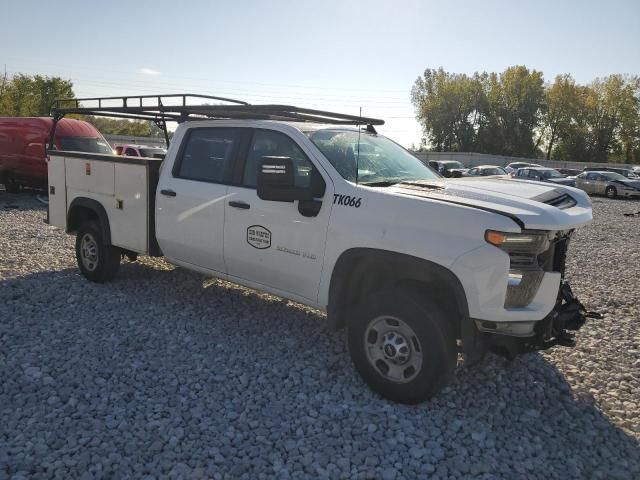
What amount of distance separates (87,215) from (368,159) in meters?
3.96

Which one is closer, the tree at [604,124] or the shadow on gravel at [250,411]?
the shadow on gravel at [250,411]

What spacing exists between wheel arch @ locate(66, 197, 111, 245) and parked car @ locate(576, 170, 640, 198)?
2861cm

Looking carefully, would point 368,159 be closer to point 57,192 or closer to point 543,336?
point 543,336

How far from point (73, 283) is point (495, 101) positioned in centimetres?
7337

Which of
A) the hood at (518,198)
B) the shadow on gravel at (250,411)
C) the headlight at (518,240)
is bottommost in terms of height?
the shadow on gravel at (250,411)

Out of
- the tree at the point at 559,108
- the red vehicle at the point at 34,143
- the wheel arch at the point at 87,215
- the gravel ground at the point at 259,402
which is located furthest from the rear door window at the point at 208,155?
the tree at the point at 559,108

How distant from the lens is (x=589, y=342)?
5340mm

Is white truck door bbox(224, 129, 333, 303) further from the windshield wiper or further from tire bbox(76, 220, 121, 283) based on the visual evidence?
tire bbox(76, 220, 121, 283)

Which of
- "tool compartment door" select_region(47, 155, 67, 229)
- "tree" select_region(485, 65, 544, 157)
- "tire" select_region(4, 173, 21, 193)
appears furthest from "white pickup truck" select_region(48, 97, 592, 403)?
"tree" select_region(485, 65, 544, 157)

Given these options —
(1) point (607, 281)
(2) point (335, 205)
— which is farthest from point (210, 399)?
(1) point (607, 281)

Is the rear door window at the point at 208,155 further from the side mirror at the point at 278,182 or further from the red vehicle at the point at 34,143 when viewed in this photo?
the red vehicle at the point at 34,143

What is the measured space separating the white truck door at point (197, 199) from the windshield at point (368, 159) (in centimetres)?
102

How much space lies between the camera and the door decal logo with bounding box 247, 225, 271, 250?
4.68 meters

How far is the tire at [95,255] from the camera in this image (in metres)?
6.51
